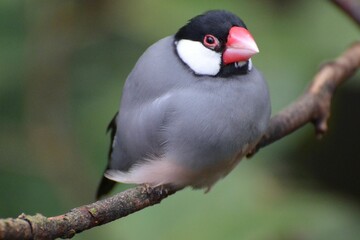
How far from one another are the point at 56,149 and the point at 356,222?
78 centimetres

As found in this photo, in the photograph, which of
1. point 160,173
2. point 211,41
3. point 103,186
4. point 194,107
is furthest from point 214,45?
point 103,186

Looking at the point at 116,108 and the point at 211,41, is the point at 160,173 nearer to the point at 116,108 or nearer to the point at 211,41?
the point at 211,41

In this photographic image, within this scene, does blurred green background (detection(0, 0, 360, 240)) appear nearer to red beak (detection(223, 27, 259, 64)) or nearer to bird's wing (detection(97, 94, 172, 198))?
bird's wing (detection(97, 94, 172, 198))

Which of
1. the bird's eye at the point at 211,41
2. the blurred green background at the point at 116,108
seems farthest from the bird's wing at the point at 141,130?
the blurred green background at the point at 116,108

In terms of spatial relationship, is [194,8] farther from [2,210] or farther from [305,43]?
[2,210]

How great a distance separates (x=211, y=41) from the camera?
1427mm

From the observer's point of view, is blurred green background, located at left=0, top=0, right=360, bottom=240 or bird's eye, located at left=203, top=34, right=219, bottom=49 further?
blurred green background, located at left=0, top=0, right=360, bottom=240

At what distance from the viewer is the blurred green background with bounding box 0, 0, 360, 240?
72.6 inches

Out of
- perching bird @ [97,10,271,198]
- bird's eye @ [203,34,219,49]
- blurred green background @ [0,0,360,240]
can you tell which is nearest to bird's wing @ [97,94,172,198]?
perching bird @ [97,10,271,198]

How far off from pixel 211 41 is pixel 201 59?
0.04 metres

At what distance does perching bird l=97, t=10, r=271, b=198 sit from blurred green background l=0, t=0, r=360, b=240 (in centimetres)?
39

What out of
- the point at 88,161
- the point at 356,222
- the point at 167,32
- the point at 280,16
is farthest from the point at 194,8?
the point at 356,222

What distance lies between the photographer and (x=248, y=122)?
1396 millimetres

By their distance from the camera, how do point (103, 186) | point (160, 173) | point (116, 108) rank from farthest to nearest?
point (116, 108) < point (103, 186) < point (160, 173)
